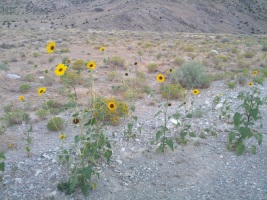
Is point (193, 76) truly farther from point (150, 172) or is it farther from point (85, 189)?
point (85, 189)

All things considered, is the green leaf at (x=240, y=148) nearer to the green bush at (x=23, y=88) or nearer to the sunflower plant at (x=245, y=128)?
the sunflower plant at (x=245, y=128)

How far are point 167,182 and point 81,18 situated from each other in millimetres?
41232

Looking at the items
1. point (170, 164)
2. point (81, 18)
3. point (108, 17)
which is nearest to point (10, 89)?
point (170, 164)

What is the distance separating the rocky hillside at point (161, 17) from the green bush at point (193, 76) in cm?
2868

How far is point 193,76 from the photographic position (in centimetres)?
934

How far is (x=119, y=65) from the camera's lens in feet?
40.0

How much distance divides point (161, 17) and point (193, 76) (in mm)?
33558

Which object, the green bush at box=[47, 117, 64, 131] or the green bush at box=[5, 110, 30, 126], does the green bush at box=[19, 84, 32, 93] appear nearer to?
the green bush at box=[5, 110, 30, 126]

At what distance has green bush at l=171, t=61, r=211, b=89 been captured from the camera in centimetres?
899

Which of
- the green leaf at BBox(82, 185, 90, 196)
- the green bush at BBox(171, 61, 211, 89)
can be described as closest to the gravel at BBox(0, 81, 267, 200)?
the green leaf at BBox(82, 185, 90, 196)

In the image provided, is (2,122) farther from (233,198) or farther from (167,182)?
(233,198)

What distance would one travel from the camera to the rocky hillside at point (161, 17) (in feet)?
127

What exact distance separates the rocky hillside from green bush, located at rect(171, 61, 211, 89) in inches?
1129

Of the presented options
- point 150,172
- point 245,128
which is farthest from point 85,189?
point 245,128
